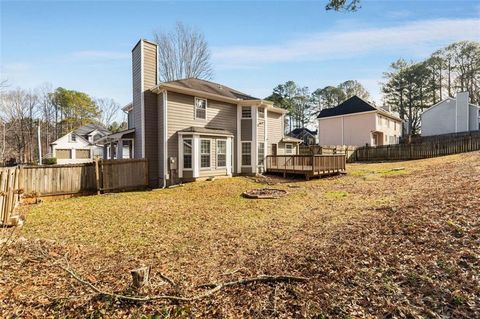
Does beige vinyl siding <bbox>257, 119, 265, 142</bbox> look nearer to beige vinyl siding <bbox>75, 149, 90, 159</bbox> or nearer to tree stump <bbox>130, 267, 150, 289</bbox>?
tree stump <bbox>130, 267, 150, 289</bbox>

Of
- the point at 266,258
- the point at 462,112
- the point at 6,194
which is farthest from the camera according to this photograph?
the point at 462,112

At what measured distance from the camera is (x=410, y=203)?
272 inches

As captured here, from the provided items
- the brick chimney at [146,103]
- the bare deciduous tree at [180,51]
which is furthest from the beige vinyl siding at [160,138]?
the bare deciduous tree at [180,51]

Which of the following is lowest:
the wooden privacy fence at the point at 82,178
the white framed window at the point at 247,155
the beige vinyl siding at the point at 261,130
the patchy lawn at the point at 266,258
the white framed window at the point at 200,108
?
the patchy lawn at the point at 266,258

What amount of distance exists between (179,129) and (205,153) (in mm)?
2048

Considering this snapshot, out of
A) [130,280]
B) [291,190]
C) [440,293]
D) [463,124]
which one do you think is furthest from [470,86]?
[130,280]

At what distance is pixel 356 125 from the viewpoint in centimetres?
3016

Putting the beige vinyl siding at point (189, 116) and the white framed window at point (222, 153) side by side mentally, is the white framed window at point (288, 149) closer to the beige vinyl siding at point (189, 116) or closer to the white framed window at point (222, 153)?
the beige vinyl siding at point (189, 116)

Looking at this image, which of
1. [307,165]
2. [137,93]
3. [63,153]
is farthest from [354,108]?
[63,153]

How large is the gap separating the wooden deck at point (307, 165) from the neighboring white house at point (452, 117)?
84.1 ft

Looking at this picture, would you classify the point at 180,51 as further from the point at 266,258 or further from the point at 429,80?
the point at 429,80

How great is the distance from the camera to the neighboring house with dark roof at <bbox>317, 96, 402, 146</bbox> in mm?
29109

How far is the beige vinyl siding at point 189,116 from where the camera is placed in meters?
13.6

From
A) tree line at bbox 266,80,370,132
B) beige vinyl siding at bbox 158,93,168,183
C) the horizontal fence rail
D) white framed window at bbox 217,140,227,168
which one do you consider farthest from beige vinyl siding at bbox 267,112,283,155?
tree line at bbox 266,80,370,132
